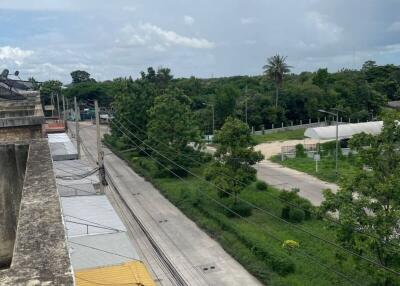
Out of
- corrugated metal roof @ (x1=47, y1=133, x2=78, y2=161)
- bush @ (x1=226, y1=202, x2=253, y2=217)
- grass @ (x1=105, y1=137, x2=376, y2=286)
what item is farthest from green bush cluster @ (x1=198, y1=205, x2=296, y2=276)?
corrugated metal roof @ (x1=47, y1=133, x2=78, y2=161)

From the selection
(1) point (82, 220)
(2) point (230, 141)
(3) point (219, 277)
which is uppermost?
(2) point (230, 141)

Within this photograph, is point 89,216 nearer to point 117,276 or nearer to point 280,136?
point 117,276

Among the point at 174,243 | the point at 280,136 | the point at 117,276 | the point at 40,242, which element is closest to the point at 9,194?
the point at 40,242

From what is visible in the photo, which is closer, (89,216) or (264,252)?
(89,216)

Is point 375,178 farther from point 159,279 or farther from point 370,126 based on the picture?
point 370,126

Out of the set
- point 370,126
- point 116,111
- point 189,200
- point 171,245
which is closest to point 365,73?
point 370,126

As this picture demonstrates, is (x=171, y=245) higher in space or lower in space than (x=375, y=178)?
lower

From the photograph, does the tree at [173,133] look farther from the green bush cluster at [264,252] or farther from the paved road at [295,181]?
the green bush cluster at [264,252]
